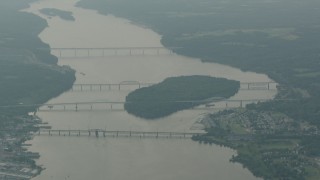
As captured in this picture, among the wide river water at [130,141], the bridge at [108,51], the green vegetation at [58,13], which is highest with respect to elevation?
the green vegetation at [58,13]

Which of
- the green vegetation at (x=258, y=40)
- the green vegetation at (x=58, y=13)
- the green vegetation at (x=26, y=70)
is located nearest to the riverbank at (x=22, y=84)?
the green vegetation at (x=26, y=70)

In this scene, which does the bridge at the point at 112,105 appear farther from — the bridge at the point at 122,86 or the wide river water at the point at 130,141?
the bridge at the point at 122,86

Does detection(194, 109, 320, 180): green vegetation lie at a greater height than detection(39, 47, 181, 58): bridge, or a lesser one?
lesser

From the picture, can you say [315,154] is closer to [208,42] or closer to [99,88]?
[99,88]

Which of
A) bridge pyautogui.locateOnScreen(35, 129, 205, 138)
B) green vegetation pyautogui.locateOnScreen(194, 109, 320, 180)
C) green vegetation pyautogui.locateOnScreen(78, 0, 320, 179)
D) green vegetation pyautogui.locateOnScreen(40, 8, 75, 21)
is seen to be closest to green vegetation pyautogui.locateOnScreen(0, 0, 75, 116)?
bridge pyautogui.locateOnScreen(35, 129, 205, 138)

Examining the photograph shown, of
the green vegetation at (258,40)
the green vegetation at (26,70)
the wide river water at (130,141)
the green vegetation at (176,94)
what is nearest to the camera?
the wide river water at (130,141)

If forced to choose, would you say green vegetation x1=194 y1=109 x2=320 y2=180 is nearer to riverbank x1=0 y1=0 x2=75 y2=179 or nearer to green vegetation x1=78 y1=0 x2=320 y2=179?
green vegetation x1=78 y1=0 x2=320 y2=179

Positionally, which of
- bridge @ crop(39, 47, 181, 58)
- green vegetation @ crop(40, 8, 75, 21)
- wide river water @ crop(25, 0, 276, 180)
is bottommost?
wide river water @ crop(25, 0, 276, 180)
